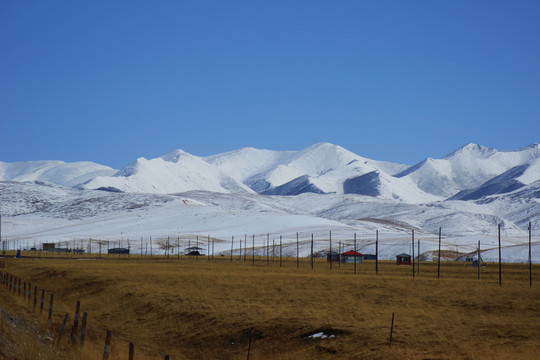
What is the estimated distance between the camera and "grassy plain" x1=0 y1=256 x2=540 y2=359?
25.2 metres

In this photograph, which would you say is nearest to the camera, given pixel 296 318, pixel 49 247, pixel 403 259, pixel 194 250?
pixel 296 318

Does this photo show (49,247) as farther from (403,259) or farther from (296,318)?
(296,318)

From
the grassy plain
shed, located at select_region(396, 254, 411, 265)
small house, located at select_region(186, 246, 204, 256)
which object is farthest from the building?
the grassy plain

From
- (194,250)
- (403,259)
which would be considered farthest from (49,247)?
(403,259)

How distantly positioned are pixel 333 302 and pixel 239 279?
14.9 m

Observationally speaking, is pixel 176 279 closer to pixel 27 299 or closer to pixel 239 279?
pixel 239 279

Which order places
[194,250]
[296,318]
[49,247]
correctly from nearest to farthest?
[296,318], [194,250], [49,247]

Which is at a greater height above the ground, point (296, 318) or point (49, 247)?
point (49, 247)

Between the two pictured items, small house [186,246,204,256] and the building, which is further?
the building

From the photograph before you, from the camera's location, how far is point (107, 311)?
124 feet

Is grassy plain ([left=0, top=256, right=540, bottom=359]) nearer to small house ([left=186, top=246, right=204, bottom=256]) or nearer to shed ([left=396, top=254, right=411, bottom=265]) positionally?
shed ([left=396, top=254, right=411, bottom=265])

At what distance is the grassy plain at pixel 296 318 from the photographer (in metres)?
25.2

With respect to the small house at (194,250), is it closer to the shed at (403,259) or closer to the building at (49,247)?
the building at (49,247)

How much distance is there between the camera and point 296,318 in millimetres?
31031
